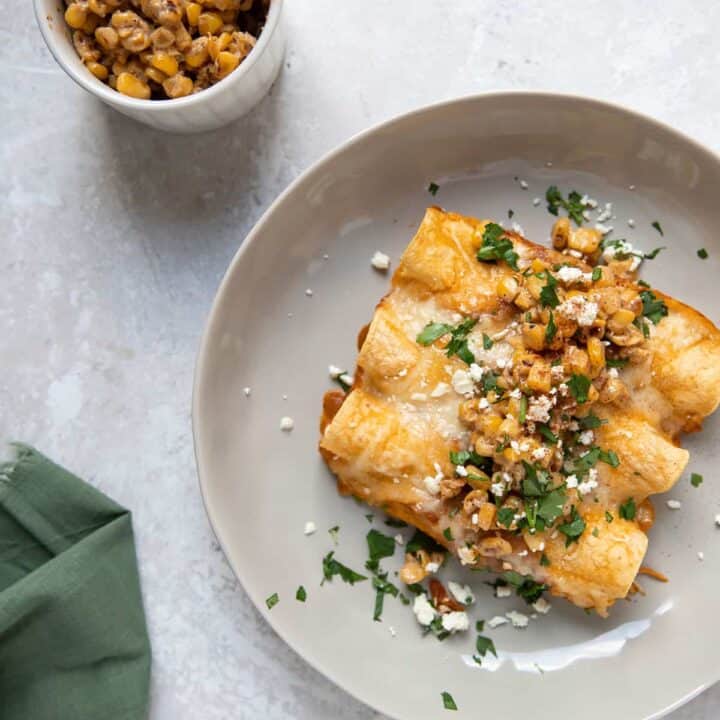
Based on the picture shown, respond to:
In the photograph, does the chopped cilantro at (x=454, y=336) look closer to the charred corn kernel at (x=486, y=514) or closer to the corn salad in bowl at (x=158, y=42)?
the charred corn kernel at (x=486, y=514)

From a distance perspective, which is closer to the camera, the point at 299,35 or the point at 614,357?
the point at 614,357

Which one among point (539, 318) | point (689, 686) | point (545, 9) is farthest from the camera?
point (545, 9)

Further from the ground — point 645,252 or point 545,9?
point 545,9

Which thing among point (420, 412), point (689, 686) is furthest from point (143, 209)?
point (689, 686)

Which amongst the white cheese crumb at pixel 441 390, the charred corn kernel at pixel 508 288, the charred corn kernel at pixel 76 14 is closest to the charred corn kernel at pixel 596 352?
the charred corn kernel at pixel 508 288

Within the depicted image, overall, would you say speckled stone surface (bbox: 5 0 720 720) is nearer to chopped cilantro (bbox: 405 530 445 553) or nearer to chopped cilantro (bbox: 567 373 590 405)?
chopped cilantro (bbox: 405 530 445 553)

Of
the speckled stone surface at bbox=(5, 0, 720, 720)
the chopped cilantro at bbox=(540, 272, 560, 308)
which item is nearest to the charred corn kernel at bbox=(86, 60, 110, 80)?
the speckled stone surface at bbox=(5, 0, 720, 720)

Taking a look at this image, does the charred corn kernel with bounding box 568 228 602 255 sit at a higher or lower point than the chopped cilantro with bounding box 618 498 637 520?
higher

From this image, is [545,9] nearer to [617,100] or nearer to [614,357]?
[617,100]
